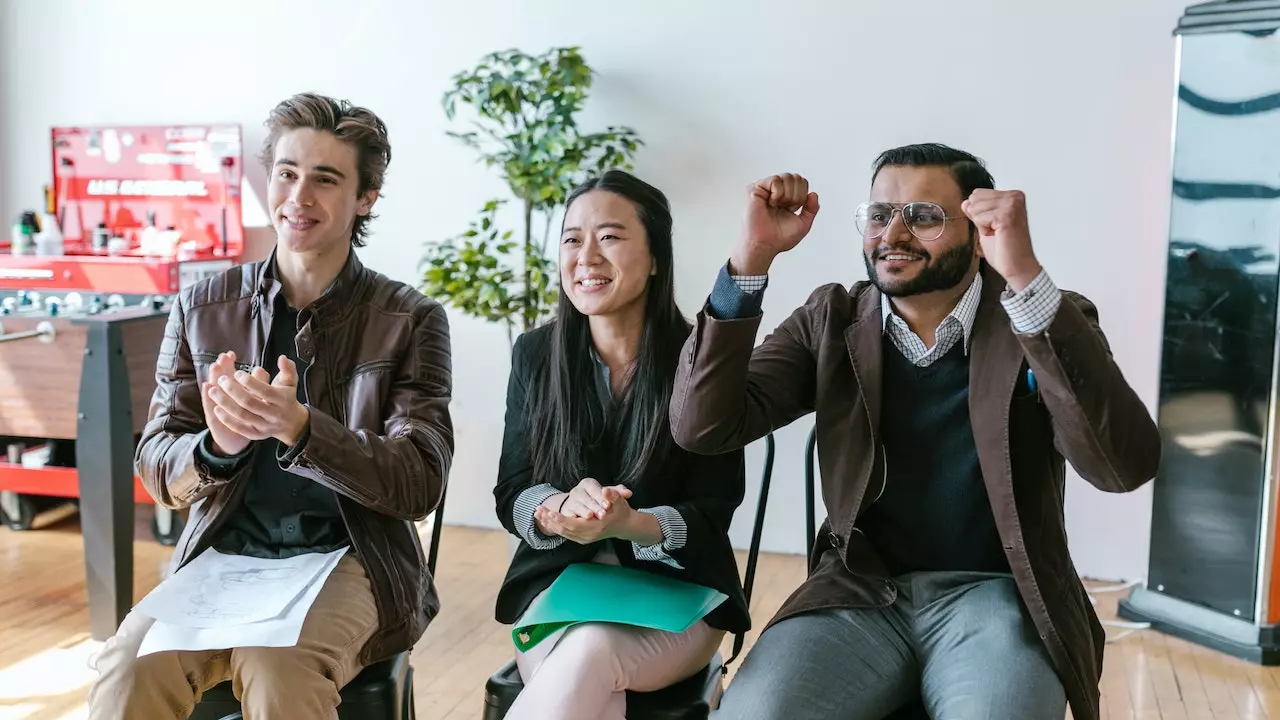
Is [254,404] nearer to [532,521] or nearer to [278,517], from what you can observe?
[278,517]

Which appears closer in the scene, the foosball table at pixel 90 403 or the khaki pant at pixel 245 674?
the khaki pant at pixel 245 674

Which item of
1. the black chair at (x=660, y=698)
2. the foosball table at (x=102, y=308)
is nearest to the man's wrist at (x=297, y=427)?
the black chair at (x=660, y=698)

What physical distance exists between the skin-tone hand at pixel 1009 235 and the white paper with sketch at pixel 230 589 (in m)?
1.15

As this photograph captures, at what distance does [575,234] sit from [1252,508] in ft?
7.51

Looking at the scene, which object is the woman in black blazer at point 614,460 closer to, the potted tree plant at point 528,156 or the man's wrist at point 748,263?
the man's wrist at point 748,263

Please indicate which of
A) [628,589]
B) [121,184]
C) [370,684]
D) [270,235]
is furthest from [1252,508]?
[121,184]

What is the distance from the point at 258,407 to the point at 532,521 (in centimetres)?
49

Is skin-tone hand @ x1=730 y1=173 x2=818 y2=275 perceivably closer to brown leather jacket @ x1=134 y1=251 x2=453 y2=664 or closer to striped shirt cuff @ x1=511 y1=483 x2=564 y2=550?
striped shirt cuff @ x1=511 y1=483 x2=564 y2=550

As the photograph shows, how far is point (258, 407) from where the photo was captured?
5.57ft

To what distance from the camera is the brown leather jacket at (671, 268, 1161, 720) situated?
163 cm

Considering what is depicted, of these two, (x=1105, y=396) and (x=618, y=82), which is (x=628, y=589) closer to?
(x=1105, y=396)

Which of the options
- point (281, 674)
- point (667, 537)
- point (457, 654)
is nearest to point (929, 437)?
point (667, 537)

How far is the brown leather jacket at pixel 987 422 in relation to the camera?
163cm

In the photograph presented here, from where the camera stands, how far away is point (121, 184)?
4707mm
